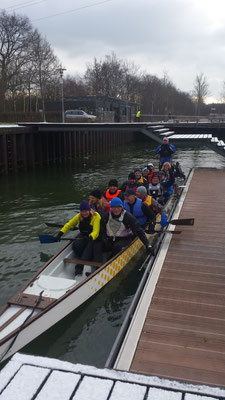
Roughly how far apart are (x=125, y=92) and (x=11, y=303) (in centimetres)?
6762

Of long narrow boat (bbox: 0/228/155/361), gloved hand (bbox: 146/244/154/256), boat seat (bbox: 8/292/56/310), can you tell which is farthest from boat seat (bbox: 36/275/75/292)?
gloved hand (bbox: 146/244/154/256)

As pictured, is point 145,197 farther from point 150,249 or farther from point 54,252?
point 54,252

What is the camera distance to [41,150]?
26.3 metres

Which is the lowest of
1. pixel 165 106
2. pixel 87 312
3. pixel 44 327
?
pixel 87 312

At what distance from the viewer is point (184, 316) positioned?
5.66m

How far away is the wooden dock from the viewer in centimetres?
451

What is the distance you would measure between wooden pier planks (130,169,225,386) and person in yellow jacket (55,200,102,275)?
5.44 ft

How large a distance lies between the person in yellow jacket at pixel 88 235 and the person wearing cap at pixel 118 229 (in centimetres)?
24

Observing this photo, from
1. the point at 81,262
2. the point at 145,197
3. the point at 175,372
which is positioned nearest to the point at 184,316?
the point at 175,372

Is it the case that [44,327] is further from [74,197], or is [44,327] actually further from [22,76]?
[22,76]

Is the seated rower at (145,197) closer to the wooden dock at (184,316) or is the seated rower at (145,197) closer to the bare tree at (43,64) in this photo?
the wooden dock at (184,316)

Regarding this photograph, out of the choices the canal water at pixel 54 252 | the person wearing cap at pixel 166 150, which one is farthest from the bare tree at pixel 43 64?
the person wearing cap at pixel 166 150

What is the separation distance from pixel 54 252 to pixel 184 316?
545cm

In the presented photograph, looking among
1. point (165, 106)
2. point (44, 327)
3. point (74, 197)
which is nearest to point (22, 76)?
point (74, 197)
